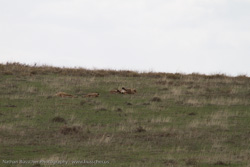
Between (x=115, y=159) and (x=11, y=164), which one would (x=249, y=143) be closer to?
(x=115, y=159)

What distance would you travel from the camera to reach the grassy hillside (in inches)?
532

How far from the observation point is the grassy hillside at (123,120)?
44.4 feet

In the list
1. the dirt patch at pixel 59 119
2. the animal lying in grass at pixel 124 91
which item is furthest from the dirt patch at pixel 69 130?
the animal lying in grass at pixel 124 91

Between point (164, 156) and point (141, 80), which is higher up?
point (141, 80)

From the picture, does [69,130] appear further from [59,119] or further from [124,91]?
[124,91]

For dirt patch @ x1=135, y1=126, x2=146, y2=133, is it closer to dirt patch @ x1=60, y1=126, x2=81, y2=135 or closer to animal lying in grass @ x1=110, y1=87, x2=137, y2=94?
dirt patch @ x1=60, y1=126, x2=81, y2=135

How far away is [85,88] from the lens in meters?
26.5

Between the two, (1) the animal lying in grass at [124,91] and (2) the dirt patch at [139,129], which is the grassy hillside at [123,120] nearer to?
(2) the dirt patch at [139,129]

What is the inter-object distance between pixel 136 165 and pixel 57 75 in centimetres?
1898

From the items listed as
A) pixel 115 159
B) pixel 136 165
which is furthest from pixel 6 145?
pixel 136 165

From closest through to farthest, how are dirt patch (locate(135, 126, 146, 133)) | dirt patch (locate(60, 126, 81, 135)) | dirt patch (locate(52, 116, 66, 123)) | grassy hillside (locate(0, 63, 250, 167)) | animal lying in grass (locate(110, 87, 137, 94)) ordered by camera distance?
1. grassy hillside (locate(0, 63, 250, 167))
2. dirt patch (locate(60, 126, 81, 135))
3. dirt patch (locate(135, 126, 146, 133))
4. dirt patch (locate(52, 116, 66, 123))
5. animal lying in grass (locate(110, 87, 137, 94))

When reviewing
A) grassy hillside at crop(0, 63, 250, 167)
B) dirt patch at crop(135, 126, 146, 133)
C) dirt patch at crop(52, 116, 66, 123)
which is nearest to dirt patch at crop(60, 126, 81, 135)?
grassy hillside at crop(0, 63, 250, 167)

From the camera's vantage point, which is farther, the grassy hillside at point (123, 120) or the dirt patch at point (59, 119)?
the dirt patch at point (59, 119)

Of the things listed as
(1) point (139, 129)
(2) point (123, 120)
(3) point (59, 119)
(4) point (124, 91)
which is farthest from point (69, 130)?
(4) point (124, 91)
